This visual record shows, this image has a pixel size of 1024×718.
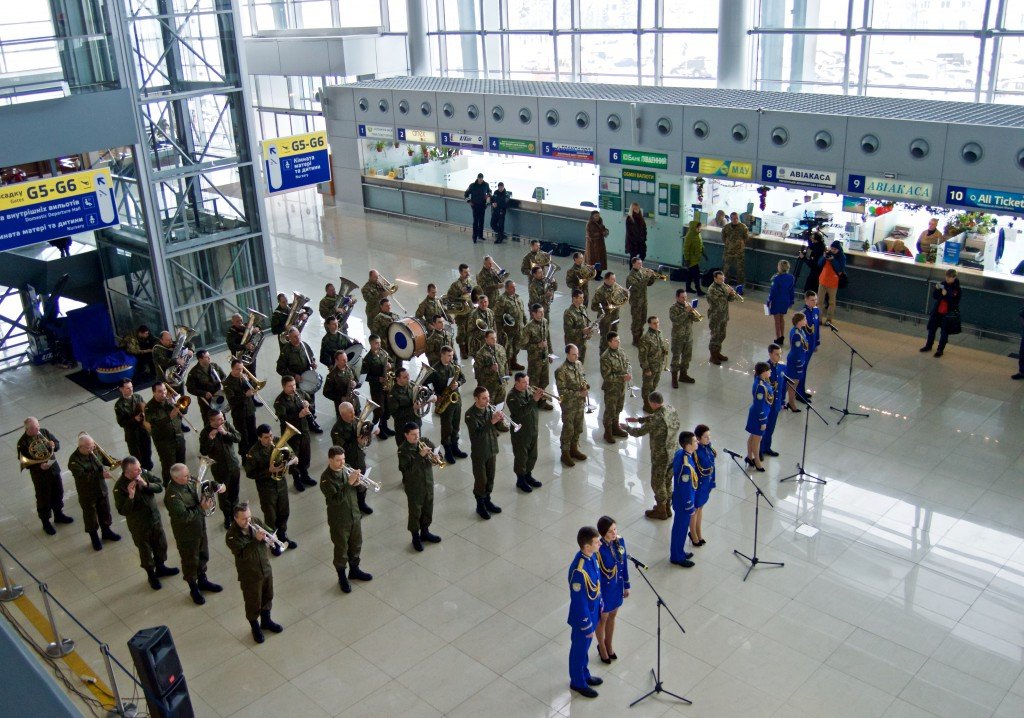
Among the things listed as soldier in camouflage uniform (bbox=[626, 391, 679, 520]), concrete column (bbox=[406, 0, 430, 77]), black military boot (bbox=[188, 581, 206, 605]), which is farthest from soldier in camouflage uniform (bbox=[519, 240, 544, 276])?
concrete column (bbox=[406, 0, 430, 77])

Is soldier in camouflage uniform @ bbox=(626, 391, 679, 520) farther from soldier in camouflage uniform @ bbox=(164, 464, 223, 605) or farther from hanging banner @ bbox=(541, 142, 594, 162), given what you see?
hanging banner @ bbox=(541, 142, 594, 162)

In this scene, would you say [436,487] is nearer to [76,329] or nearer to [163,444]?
[163,444]

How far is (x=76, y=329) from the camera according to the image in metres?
15.5

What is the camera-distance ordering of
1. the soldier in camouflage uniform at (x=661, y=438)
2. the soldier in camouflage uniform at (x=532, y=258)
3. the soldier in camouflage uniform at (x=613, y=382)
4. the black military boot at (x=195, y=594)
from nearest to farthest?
the black military boot at (x=195, y=594) → the soldier in camouflage uniform at (x=661, y=438) → the soldier in camouflage uniform at (x=613, y=382) → the soldier in camouflage uniform at (x=532, y=258)

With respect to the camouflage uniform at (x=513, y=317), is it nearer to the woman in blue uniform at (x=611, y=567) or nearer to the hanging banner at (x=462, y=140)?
the woman in blue uniform at (x=611, y=567)

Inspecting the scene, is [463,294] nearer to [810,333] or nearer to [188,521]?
[810,333]

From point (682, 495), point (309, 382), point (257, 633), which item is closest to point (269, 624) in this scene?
point (257, 633)

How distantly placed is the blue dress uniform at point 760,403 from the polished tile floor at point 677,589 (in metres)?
0.73

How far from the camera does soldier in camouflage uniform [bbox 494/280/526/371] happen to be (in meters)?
14.0

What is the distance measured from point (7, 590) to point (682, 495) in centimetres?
690

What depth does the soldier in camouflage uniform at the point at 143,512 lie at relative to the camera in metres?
9.27

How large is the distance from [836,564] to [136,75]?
12.1m

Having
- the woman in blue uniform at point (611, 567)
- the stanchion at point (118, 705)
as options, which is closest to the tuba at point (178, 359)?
the stanchion at point (118, 705)

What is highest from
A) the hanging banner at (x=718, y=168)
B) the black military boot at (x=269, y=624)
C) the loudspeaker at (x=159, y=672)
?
the hanging banner at (x=718, y=168)
